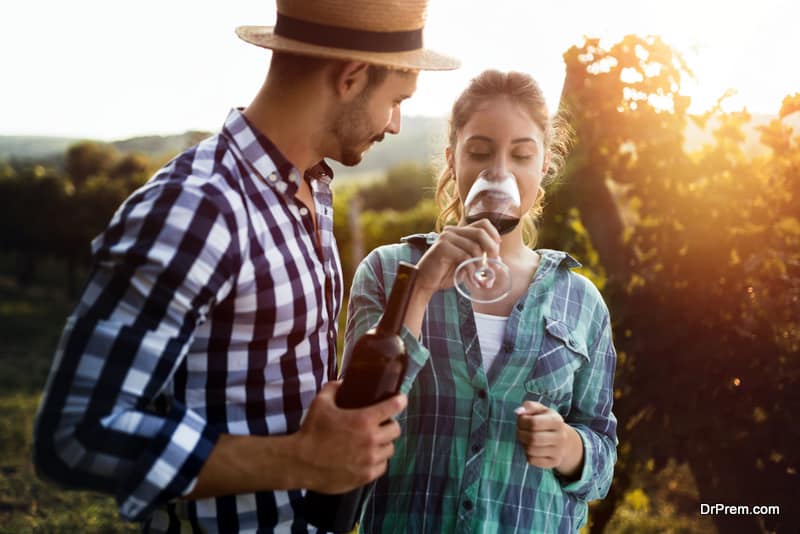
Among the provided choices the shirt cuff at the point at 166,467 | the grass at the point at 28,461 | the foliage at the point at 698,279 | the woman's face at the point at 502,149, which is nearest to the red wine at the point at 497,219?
the woman's face at the point at 502,149

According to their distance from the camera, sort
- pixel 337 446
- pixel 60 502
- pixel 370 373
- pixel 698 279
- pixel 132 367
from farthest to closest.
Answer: pixel 60 502 < pixel 698 279 < pixel 370 373 < pixel 337 446 < pixel 132 367

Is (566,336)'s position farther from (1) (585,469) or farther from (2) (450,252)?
(2) (450,252)

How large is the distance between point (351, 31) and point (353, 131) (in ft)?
0.73

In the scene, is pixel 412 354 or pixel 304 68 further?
pixel 412 354

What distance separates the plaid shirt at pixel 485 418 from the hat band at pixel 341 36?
763 mm

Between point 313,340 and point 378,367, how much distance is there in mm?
209

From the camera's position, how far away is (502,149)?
2.40m

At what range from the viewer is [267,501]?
1.89 meters

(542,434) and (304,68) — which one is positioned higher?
(304,68)

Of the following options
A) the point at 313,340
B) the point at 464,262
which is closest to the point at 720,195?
the point at 464,262

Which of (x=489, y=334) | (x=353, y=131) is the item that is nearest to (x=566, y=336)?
(x=489, y=334)

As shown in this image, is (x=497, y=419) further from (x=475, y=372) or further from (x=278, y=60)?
(x=278, y=60)

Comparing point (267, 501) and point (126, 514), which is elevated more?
point (126, 514)

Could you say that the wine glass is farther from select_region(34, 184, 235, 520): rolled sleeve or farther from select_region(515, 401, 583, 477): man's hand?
select_region(34, 184, 235, 520): rolled sleeve
